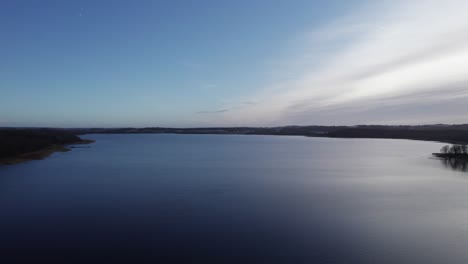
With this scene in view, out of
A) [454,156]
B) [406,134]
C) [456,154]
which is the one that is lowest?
[454,156]

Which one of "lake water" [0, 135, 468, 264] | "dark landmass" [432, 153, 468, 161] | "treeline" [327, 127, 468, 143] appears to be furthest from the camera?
"treeline" [327, 127, 468, 143]

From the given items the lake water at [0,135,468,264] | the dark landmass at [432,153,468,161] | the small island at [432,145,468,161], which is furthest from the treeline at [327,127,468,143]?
the lake water at [0,135,468,264]

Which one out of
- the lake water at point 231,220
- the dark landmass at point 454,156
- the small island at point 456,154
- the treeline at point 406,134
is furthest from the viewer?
the treeline at point 406,134

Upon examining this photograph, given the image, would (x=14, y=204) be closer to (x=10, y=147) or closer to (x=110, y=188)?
(x=110, y=188)

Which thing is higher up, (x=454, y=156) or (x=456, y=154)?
(x=456, y=154)

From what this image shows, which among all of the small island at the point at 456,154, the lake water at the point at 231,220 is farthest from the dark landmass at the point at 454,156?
the lake water at the point at 231,220

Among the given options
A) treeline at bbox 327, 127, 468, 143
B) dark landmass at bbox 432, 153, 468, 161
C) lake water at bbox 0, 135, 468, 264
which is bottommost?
lake water at bbox 0, 135, 468, 264

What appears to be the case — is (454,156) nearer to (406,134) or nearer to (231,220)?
(231,220)

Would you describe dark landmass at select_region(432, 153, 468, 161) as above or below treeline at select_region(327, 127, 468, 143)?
below

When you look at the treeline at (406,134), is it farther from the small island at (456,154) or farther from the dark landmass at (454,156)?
the dark landmass at (454,156)

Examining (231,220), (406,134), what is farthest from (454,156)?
(406,134)

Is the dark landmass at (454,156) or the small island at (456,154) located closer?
the dark landmass at (454,156)

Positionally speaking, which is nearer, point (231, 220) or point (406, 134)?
point (231, 220)

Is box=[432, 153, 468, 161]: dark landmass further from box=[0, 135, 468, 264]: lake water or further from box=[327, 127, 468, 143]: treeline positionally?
box=[327, 127, 468, 143]: treeline
